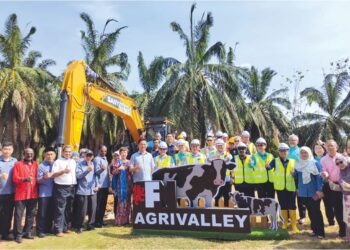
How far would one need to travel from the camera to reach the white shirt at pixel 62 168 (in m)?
7.34

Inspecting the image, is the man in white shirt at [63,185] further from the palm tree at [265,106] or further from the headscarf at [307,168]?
the palm tree at [265,106]

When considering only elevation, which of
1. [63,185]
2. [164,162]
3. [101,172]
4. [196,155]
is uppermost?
[196,155]

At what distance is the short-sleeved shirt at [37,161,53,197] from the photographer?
7.20 meters

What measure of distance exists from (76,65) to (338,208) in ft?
22.1

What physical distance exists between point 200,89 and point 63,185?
12.5 metres

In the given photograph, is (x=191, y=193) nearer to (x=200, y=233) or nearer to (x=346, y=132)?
(x=200, y=233)

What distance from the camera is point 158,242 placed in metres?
6.64

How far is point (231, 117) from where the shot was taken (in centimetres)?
1906

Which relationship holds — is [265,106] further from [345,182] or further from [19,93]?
[345,182]

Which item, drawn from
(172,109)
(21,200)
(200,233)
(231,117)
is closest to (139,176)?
(200,233)

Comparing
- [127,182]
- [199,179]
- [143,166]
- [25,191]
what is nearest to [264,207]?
[199,179]

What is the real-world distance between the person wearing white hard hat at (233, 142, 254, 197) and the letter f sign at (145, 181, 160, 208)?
71.2 inches

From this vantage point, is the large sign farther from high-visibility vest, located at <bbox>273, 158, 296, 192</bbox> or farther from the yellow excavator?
the yellow excavator

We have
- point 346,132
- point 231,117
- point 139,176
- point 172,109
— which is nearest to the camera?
point 139,176
